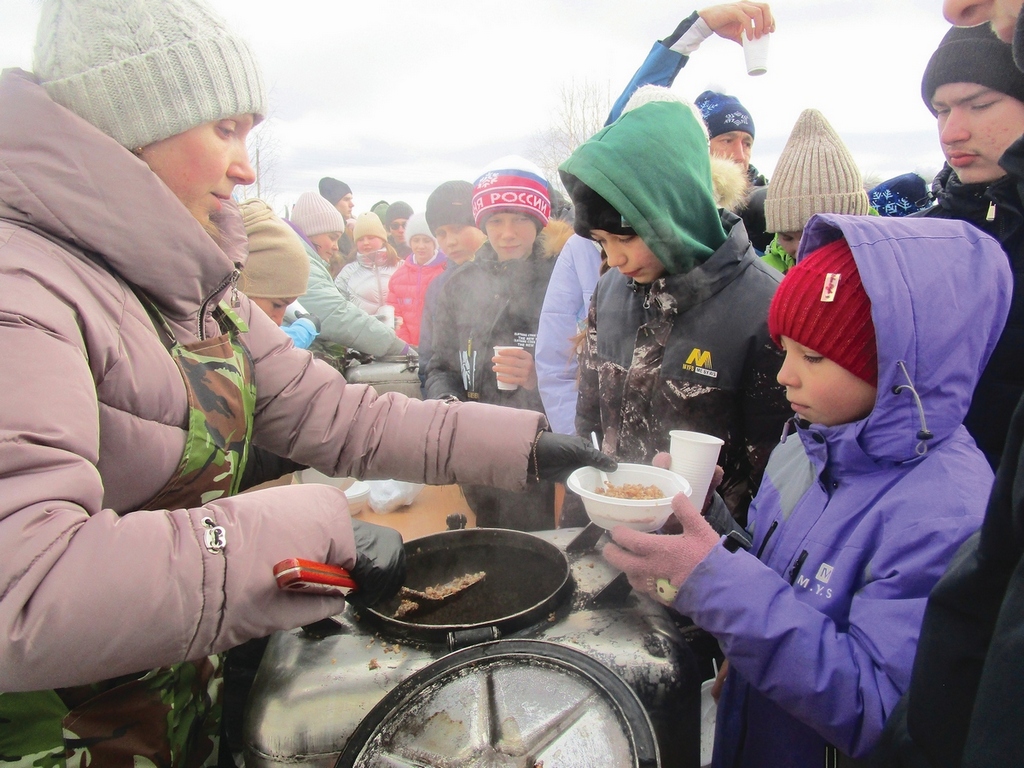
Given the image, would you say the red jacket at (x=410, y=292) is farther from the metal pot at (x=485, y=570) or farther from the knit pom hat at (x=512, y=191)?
the metal pot at (x=485, y=570)

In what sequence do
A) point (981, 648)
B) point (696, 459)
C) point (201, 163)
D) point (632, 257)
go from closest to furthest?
1. point (981, 648)
2. point (201, 163)
3. point (696, 459)
4. point (632, 257)

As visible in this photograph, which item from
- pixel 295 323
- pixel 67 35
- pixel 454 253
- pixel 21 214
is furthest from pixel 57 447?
pixel 454 253

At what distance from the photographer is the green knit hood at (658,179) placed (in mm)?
1975

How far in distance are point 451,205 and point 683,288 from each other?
2.95 m

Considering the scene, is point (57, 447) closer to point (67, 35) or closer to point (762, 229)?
point (67, 35)

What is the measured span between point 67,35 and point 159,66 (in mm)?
192

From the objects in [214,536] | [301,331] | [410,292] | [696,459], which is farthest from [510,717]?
[410,292]

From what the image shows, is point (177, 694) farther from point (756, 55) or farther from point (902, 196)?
point (902, 196)

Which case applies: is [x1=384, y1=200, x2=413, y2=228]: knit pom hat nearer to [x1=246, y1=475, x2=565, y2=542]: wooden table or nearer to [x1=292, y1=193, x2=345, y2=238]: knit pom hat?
[x1=292, y1=193, x2=345, y2=238]: knit pom hat

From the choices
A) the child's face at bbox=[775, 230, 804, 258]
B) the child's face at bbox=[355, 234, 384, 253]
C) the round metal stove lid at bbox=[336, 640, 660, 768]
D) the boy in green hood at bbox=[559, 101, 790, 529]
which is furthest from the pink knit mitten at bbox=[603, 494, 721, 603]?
the child's face at bbox=[355, 234, 384, 253]

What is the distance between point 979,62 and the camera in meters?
2.19

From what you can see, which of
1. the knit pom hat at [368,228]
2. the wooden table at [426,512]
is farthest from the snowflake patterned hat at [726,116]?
the knit pom hat at [368,228]

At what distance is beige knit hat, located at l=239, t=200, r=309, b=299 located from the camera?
9.82ft

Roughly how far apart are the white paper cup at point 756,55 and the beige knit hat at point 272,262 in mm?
2661
